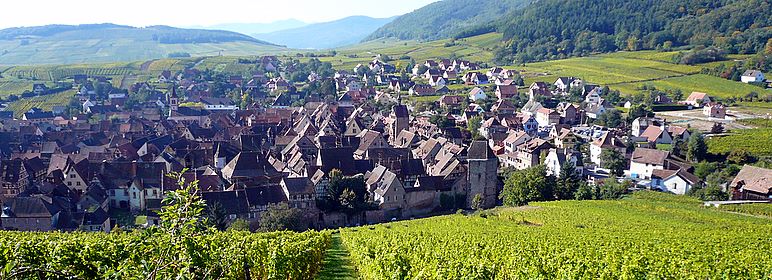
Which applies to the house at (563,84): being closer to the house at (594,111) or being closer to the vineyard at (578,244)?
the house at (594,111)

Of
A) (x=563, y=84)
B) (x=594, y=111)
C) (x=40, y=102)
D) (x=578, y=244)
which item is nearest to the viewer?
(x=578, y=244)

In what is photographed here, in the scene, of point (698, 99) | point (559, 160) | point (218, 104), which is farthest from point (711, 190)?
point (218, 104)

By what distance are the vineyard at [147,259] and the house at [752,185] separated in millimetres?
43860

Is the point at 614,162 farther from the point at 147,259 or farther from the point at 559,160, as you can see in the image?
the point at 147,259

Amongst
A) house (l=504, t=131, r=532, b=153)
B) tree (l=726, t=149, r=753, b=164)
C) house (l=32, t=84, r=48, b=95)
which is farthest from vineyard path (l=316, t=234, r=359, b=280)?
house (l=32, t=84, r=48, b=95)

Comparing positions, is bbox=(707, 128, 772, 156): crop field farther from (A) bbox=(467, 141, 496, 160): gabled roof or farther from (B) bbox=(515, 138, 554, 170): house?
(A) bbox=(467, 141, 496, 160): gabled roof

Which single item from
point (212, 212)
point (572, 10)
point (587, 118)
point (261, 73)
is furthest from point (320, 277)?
point (572, 10)

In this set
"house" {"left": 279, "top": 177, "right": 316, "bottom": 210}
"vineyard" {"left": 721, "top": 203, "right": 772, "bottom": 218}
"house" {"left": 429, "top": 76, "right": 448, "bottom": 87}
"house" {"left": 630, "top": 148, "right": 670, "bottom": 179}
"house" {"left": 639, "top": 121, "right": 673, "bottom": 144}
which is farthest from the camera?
"house" {"left": 429, "top": 76, "right": 448, "bottom": 87}

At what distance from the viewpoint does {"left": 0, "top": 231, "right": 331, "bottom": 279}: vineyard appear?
27.7 feet

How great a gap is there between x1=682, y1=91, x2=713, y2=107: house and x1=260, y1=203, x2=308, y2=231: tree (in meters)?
81.7

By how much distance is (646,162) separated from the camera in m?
61.9

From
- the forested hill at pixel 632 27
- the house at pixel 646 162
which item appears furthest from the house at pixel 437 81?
the house at pixel 646 162

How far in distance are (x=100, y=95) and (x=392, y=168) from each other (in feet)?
286

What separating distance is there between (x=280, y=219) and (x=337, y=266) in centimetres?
1673
